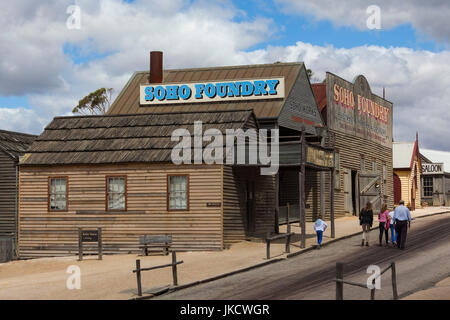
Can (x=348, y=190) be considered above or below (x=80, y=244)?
above

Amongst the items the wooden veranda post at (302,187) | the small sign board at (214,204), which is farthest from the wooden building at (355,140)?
the small sign board at (214,204)

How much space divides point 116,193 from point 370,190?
62.0 feet

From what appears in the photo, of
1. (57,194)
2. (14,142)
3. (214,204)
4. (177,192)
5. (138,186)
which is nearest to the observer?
(214,204)

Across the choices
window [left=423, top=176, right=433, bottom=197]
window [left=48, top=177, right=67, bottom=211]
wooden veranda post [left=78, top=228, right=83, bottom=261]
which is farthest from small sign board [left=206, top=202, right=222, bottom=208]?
window [left=423, top=176, right=433, bottom=197]

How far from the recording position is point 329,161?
32219mm

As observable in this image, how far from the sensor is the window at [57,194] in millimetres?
30297

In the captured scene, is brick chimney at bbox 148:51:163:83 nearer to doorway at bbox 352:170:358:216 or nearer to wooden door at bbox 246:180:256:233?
wooden door at bbox 246:180:256:233

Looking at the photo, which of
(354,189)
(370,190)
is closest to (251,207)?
(370,190)

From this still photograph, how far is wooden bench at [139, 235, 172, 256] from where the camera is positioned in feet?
90.2

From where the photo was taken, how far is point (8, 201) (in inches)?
1320

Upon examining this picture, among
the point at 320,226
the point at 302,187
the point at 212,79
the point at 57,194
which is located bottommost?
the point at 320,226

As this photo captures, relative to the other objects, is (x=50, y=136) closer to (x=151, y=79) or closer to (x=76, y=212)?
(x=76, y=212)

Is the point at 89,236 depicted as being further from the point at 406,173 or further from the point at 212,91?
the point at 406,173

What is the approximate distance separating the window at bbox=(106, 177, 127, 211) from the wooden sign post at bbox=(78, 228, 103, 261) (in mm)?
1644
